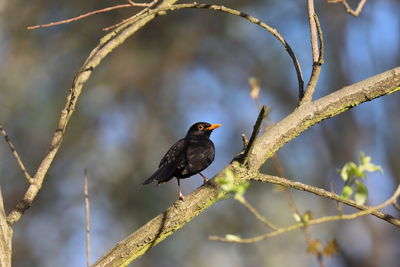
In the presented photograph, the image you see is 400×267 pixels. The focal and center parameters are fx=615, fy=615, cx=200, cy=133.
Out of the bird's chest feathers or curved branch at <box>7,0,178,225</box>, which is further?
the bird's chest feathers

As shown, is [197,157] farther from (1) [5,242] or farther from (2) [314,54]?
(1) [5,242]

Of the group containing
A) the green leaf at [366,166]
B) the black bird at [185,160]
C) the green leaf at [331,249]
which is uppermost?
the black bird at [185,160]

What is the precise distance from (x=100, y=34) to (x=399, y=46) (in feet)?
23.9

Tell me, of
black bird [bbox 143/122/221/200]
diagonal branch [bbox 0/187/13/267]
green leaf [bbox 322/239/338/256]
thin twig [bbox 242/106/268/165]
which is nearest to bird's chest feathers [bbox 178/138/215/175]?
black bird [bbox 143/122/221/200]

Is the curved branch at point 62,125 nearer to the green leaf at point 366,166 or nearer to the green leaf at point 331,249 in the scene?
the green leaf at point 331,249

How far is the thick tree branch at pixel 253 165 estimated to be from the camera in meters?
3.17

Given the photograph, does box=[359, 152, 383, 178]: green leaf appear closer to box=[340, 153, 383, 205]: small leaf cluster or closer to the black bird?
box=[340, 153, 383, 205]: small leaf cluster

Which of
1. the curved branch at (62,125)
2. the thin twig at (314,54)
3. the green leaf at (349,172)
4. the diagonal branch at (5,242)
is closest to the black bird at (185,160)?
the curved branch at (62,125)

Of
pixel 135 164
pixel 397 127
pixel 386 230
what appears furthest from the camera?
pixel 135 164

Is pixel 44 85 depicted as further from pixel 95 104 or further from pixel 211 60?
pixel 211 60

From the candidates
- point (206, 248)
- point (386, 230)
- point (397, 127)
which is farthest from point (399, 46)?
point (206, 248)

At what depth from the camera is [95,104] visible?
1593 centimetres

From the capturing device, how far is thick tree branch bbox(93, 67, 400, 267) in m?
3.17

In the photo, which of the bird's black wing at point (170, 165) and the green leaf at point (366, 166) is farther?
the bird's black wing at point (170, 165)
